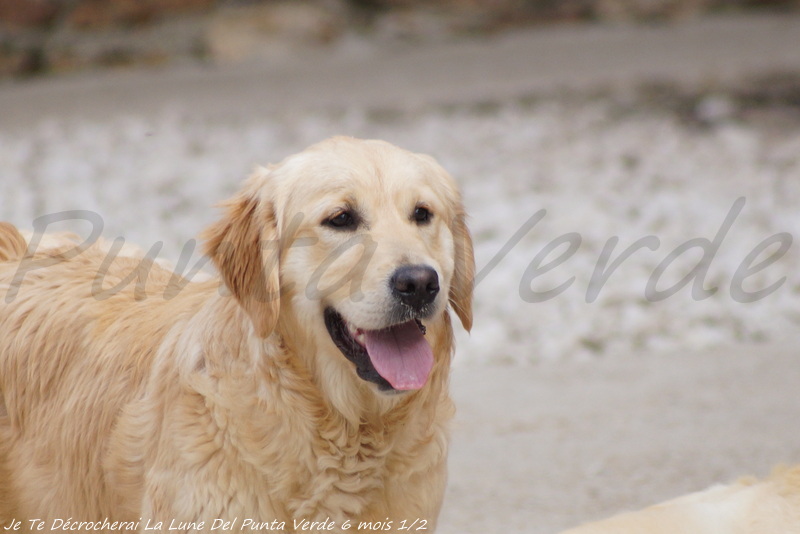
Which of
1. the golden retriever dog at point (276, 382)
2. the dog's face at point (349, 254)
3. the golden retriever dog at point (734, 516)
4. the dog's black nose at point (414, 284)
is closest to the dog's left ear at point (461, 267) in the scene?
the golden retriever dog at point (276, 382)

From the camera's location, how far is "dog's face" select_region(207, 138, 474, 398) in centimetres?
319

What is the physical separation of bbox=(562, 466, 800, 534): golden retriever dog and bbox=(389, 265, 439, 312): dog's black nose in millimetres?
1015

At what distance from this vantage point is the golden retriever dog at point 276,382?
10.4ft

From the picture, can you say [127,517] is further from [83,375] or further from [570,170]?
[570,170]

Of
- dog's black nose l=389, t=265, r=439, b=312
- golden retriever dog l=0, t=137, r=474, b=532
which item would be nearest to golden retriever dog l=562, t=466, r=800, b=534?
golden retriever dog l=0, t=137, r=474, b=532

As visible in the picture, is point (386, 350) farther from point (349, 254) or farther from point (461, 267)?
point (461, 267)

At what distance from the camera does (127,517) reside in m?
3.38

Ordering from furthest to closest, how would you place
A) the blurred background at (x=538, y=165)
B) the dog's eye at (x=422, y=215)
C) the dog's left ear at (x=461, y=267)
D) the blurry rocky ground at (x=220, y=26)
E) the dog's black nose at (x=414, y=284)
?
the blurry rocky ground at (x=220, y=26)
the blurred background at (x=538, y=165)
the dog's left ear at (x=461, y=267)
the dog's eye at (x=422, y=215)
the dog's black nose at (x=414, y=284)

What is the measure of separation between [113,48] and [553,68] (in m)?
5.19

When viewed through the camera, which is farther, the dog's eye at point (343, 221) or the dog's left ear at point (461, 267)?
the dog's left ear at point (461, 267)

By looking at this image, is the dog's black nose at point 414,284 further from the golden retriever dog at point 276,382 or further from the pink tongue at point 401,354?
the pink tongue at point 401,354

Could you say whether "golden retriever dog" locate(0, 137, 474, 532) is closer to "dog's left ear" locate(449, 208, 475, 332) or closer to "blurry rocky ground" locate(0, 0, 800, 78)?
"dog's left ear" locate(449, 208, 475, 332)

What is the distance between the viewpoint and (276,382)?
128 inches

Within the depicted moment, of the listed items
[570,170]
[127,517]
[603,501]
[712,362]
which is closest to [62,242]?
[127,517]
